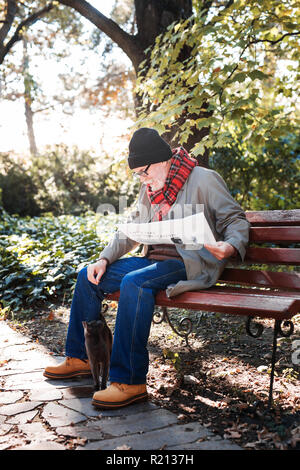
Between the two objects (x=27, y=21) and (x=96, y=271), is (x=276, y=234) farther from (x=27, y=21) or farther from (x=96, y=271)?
(x=27, y=21)

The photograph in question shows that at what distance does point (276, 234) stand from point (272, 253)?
142mm

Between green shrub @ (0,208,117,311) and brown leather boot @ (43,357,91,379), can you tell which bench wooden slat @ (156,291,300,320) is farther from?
green shrub @ (0,208,117,311)

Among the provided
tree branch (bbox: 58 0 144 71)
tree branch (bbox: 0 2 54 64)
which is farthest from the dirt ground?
tree branch (bbox: 0 2 54 64)

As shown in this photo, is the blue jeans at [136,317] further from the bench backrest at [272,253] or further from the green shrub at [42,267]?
the green shrub at [42,267]

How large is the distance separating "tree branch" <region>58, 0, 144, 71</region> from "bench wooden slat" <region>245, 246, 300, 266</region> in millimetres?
3422

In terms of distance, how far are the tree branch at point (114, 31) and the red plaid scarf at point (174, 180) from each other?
3.07 metres

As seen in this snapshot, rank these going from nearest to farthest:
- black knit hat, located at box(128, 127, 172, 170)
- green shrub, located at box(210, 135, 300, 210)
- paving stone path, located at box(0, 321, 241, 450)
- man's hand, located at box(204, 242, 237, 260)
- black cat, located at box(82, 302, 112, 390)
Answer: paving stone path, located at box(0, 321, 241, 450) → man's hand, located at box(204, 242, 237, 260) → black cat, located at box(82, 302, 112, 390) → black knit hat, located at box(128, 127, 172, 170) → green shrub, located at box(210, 135, 300, 210)

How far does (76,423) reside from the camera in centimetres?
245

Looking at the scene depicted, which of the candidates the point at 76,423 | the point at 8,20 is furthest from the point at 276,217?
the point at 8,20

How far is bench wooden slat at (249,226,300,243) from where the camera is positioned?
10.2 feet

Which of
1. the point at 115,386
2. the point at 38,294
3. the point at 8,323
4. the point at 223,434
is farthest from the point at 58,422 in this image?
the point at 38,294

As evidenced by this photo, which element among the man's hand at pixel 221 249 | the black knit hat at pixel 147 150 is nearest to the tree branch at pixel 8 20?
the black knit hat at pixel 147 150
